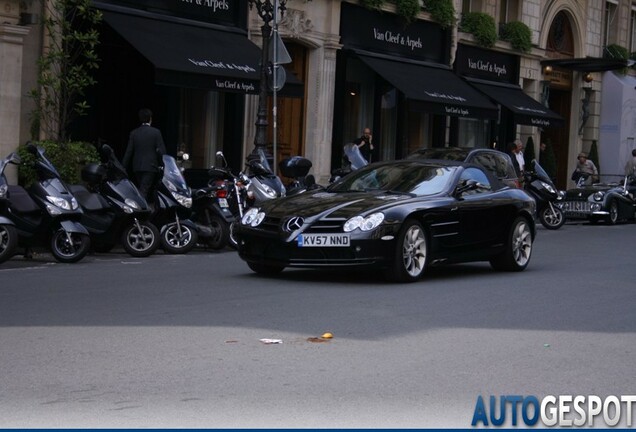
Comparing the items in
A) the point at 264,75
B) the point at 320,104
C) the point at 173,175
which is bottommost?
the point at 173,175

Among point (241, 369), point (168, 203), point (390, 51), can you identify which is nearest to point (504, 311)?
point (241, 369)

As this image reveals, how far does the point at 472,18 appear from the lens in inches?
1380

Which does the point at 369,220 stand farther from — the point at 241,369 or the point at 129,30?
the point at 129,30

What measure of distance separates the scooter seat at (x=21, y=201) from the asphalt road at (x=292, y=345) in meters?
0.70

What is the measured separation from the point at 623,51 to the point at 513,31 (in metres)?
8.34

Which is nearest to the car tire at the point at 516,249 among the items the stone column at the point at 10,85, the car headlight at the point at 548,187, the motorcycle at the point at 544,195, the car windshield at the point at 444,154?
the car windshield at the point at 444,154

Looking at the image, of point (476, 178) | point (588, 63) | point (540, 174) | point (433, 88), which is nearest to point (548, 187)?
point (540, 174)

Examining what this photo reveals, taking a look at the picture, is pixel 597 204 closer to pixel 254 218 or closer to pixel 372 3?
pixel 372 3

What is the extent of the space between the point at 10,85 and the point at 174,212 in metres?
4.29

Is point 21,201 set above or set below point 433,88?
below

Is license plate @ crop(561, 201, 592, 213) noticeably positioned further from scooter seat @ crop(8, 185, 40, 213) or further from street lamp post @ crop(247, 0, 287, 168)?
scooter seat @ crop(8, 185, 40, 213)

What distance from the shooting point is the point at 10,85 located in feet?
65.3
